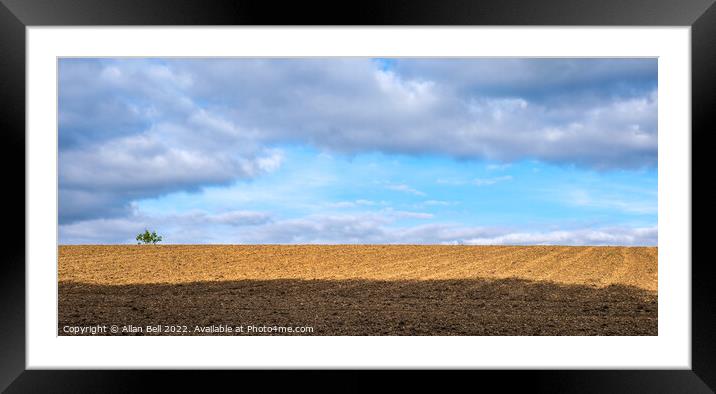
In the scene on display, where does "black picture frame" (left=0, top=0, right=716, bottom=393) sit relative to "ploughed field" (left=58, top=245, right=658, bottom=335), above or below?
above

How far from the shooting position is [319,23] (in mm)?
1834

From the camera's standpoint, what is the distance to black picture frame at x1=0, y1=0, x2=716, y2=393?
5.82ft

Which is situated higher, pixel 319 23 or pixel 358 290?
pixel 319 23

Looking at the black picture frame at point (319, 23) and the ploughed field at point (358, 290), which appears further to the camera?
the ploughed field at point (358, 290)

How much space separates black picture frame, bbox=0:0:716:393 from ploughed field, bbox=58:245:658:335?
1.72 metres

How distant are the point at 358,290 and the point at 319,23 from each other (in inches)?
214

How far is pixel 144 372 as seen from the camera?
1848 millimetres

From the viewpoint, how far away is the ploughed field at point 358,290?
499 centimetres

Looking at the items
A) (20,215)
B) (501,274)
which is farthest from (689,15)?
(501,274)

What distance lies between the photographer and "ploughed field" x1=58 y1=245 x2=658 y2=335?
16.4 feet

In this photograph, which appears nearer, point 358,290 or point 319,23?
point 319,23

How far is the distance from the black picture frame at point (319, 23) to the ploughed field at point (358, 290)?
1.72m

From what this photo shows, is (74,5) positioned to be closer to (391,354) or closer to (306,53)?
(306,53)

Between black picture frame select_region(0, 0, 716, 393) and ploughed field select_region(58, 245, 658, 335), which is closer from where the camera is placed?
black picture frame select_region(0, 0, 716, 393)
